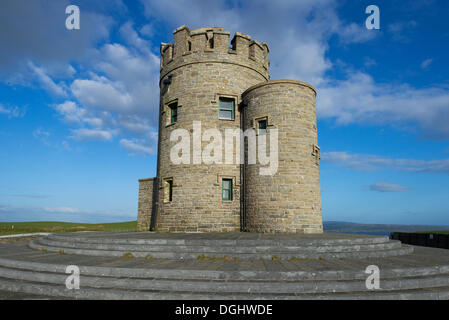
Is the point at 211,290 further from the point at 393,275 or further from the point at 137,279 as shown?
the point at 393,275

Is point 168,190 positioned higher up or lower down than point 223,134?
lower down

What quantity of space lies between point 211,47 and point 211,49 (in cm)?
50

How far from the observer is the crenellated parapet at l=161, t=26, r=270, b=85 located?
15039 millimetres

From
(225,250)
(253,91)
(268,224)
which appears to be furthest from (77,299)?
(253,91)

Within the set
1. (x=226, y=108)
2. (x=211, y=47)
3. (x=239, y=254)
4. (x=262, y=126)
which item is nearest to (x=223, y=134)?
(x=226, y=108)

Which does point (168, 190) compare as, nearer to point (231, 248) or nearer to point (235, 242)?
point (235, 242)

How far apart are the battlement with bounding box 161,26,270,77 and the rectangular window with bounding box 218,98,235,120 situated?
2451 millimetres

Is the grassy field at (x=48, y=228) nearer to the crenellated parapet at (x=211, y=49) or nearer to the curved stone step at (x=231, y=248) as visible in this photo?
the curved stone step at (x=231, y=248)

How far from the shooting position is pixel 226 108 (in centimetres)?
1495

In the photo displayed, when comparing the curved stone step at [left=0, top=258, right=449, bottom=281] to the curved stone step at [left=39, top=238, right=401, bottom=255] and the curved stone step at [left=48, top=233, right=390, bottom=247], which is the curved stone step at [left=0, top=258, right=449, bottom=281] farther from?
the curved stone step at [left=48, top=233, right=390, bottom=247]

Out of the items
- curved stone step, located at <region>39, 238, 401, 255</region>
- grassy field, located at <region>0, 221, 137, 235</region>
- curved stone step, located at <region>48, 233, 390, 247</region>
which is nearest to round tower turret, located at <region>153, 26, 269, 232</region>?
curved stone step, located at <region>48, 233, 390, 247</region>

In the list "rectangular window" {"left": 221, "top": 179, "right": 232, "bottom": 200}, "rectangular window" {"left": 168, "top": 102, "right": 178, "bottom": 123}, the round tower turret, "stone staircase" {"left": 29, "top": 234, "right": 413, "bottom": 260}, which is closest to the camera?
"stone staircase" {"left": 29, "top": 234, "right": 413, "bottom": 260}

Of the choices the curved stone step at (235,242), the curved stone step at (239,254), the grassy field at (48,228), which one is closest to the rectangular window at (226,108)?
the curved stone step at (235,242)

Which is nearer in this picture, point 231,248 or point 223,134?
point 231,248
